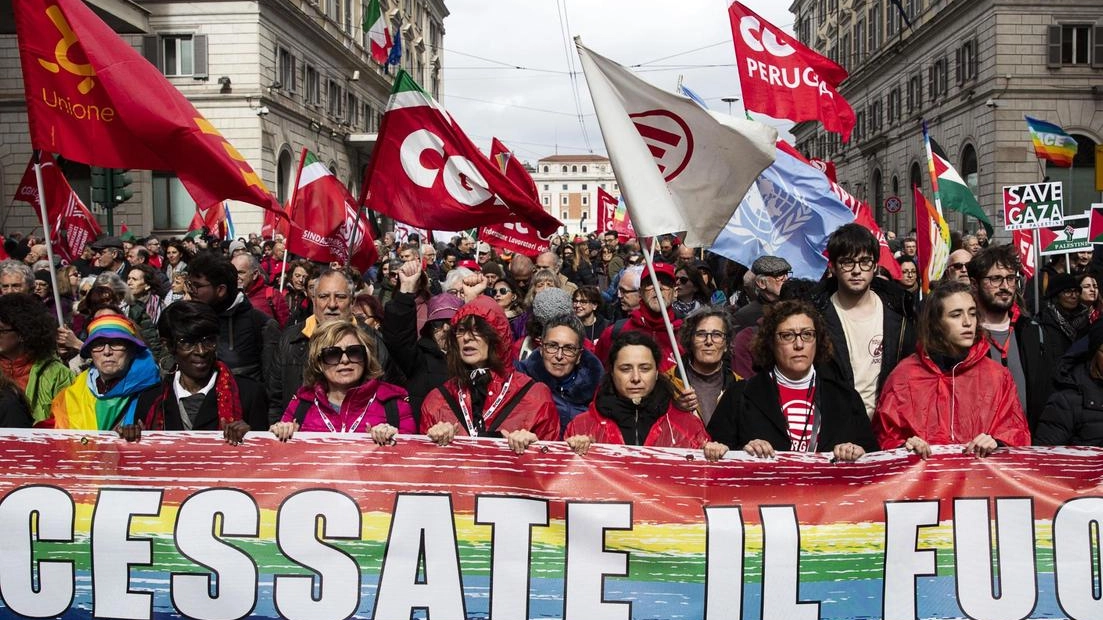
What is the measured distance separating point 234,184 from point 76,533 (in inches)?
99.4

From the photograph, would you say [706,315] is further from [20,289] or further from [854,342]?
[20,289]

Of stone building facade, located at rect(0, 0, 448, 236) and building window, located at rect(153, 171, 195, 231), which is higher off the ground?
stone building facade, located at rect(0, 0, 448, 236)

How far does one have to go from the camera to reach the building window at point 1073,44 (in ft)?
126

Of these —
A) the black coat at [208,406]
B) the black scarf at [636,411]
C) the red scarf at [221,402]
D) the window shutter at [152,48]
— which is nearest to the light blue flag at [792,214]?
the black scarf at [636,411]

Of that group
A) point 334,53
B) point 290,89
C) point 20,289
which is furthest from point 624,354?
point 334,53

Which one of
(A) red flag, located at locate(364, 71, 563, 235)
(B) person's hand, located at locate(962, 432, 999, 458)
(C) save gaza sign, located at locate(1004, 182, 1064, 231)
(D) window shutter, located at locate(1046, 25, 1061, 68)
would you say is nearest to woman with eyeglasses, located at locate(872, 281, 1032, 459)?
(B) person's hand, located at locate(962, 432, 999, 458)

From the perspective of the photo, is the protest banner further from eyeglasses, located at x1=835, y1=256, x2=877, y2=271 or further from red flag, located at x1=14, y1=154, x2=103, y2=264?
red flag, located at x1=14, y1=154, x2=103, y2=264

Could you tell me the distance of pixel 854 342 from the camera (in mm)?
5109

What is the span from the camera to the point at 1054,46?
38.6 m

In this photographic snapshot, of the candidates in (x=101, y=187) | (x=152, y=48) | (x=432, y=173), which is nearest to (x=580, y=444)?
(x=432, y=173)

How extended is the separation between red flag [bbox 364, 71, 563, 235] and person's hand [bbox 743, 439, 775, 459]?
9.15 ft

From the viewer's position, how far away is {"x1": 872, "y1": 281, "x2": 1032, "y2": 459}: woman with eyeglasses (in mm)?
4359

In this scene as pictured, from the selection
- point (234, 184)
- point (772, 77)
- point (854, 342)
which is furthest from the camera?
point (772, 77)

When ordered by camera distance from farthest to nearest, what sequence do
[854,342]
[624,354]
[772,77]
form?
1. [772,77]
2. [854,342]
3. [624,354]
